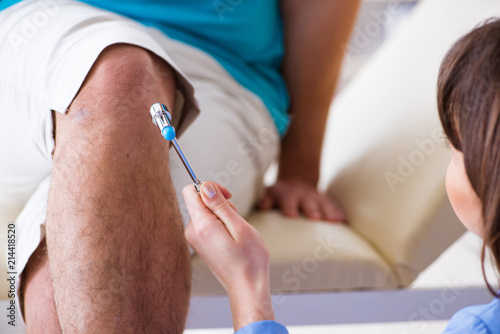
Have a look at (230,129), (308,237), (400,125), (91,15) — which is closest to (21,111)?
(91,15)

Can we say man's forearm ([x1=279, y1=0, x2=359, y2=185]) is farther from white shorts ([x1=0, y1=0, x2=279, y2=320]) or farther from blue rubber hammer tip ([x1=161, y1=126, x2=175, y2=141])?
blue rubber hammer tip ([x1=161, y1=126, x2=175, y2=141])

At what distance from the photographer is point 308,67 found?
116cm

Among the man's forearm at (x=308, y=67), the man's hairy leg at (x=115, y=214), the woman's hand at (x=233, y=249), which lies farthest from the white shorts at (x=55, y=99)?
the man's forearm at (x=308, y=67)

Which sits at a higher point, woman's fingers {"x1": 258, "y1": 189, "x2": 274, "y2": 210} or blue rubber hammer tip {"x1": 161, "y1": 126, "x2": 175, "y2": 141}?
blue rubber hammer tip {"x1": 161, "y1": 126, "x2": 175, "y2": 141}

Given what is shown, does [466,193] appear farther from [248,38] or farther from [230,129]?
[248,38]

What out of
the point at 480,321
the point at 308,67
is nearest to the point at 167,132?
the point at 480,321

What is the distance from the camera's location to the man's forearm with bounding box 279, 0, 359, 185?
1.15m

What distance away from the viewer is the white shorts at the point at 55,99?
641 mm

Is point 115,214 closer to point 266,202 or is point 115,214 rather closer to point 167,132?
point 167,132

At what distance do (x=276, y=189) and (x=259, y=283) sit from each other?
0.46 meters

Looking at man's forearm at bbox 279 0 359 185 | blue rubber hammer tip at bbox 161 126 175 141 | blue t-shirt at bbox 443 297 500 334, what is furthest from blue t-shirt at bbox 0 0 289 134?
blue t-shirt at bbox 443 297 500 334

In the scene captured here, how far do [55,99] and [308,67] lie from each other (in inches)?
25.1

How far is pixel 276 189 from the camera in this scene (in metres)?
1.06

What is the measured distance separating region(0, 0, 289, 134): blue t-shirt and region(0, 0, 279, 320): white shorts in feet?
0.18
